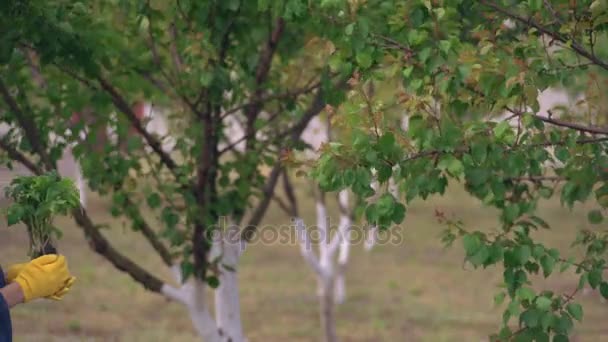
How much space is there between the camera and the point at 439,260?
65.0 ft

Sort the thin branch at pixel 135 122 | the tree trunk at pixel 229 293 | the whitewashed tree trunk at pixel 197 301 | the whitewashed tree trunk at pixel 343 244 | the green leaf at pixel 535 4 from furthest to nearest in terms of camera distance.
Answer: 1. the whitewashed tree trunk at pixel 343 244
2. the tree trunk at pixel 229 293
3. the whitewashed tree trunk at pixel 197 301
4. the thin branch at pixel 135 122
5. the green leaf at pixel 535 4

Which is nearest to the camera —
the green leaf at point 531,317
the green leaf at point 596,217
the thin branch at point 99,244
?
the green leaf at point 531,317

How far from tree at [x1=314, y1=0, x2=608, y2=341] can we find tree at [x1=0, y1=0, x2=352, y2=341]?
3.45 ft

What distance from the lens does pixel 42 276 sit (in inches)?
187

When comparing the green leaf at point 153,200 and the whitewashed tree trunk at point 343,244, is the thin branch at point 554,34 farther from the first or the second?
the whitewashed tree trunk at point 343,244

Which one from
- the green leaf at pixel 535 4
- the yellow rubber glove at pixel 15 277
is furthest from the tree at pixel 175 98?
the yellow rubber glove at pixel 15 277

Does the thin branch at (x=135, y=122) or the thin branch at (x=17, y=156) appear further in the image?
the thin branch at (x=135, y=122)

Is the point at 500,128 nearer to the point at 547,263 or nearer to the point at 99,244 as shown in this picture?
the point at 547,263

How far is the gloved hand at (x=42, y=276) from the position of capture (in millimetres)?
4750

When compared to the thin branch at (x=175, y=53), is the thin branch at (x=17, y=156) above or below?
below

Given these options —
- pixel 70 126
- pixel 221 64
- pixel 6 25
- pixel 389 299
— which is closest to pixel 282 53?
pixel 221 64

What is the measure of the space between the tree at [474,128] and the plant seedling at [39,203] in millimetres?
1114

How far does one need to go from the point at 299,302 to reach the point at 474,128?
1120 cm

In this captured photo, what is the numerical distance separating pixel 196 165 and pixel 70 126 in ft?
2.85
